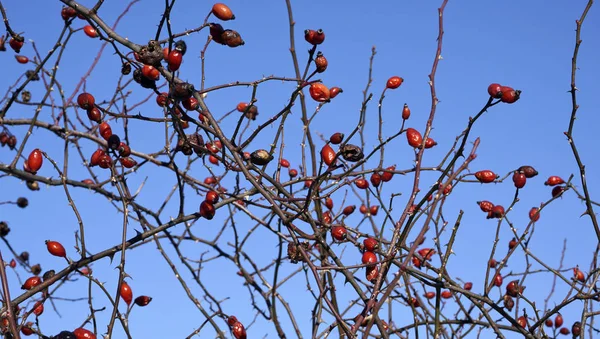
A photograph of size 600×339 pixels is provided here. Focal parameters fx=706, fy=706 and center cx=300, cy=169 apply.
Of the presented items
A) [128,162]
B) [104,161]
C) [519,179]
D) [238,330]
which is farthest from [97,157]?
[519,179]

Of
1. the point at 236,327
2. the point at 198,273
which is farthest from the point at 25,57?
the point at 236,327

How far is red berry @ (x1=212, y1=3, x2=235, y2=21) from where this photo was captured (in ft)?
8.59

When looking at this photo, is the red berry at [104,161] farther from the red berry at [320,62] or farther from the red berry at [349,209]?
the red berry at [349,209]

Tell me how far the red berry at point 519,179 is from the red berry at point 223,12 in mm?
1592

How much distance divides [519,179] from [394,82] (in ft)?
2.49

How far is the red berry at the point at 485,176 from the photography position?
3129 millimetres

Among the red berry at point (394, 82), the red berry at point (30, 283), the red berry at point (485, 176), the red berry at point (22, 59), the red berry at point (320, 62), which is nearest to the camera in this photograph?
the red berry at point (320, 62)

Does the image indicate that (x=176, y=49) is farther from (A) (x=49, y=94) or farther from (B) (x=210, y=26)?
(A) (x=49, y=94)

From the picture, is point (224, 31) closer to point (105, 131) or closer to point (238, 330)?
point (105, 131)

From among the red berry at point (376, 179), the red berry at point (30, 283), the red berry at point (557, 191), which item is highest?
the red berry at point (376, 179)

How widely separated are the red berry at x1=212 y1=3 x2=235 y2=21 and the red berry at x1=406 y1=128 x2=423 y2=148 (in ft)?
3.01

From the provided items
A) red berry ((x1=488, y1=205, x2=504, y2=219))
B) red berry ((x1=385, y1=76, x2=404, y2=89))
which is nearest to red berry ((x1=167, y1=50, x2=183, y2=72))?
red berry ((x1=385, y1=76, x2=404, y2=89))

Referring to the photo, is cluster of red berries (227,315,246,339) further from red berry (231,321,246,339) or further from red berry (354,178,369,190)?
red berry (354,178,369,190)

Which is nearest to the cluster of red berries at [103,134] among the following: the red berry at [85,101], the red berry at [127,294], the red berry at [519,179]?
the red berry at [85,101]
